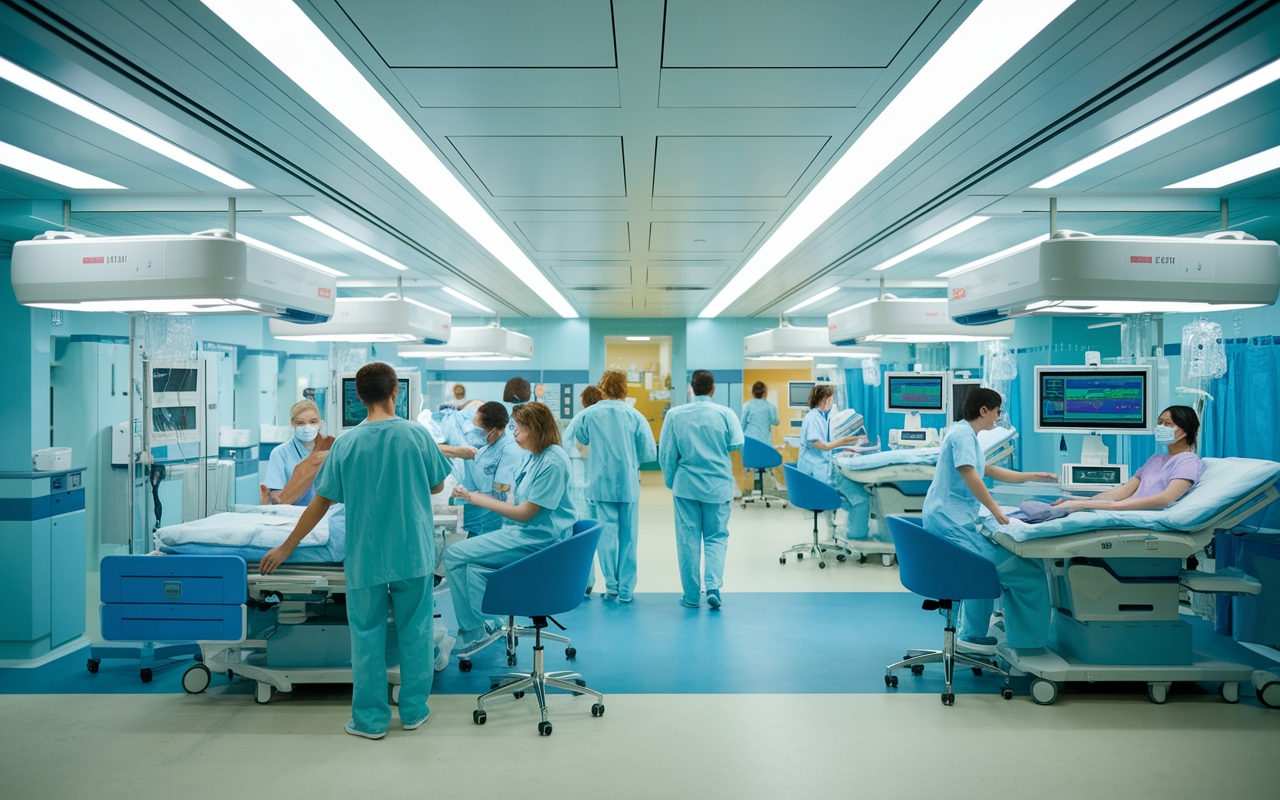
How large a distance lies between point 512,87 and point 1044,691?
3468 mm

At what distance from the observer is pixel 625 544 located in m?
5.11

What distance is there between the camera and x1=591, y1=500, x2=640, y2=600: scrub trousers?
5.09 meters

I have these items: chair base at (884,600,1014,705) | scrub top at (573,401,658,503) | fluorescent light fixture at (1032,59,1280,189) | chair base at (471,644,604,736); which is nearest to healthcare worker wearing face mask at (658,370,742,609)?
scrub top at (573,401,658,503)

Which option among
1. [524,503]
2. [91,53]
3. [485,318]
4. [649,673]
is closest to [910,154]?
[524,503]

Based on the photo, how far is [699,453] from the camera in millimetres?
5000

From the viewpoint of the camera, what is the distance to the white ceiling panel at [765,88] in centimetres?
245

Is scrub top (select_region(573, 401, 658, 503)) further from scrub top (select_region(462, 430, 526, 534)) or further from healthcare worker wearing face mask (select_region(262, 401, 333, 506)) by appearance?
healthcare worker wearing face mask (select_region(262, 401, 333, 506))

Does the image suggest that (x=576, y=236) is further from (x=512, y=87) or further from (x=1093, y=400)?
(x=1093, y=400)

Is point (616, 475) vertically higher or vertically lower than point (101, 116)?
lower

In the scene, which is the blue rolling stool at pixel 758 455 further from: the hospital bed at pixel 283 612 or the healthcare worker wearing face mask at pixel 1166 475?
the hospital bed at pixel 283 612

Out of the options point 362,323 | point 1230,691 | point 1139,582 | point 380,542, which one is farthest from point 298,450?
point 1230,691

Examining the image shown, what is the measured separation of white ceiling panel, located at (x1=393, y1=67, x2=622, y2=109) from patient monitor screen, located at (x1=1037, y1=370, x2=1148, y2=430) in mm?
3608

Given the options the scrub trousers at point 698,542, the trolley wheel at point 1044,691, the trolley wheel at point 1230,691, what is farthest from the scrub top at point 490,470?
the trolley wheel at point 1230,691

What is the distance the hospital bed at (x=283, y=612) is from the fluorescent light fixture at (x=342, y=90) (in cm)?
174
